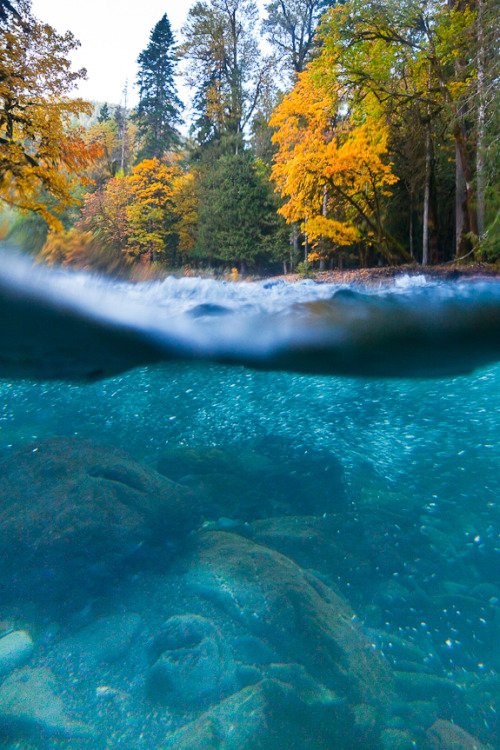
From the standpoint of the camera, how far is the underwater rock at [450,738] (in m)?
2.58

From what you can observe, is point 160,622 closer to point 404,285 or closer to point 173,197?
point 404,285

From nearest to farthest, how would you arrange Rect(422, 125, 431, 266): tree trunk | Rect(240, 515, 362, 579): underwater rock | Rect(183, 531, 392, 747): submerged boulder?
1. Rect(183, 531, 392, 747): submerged boulder
2. Rect(240, 515, 362, 579): underwater rock
3. Rect(422, 125, 431, 266): tree trunk

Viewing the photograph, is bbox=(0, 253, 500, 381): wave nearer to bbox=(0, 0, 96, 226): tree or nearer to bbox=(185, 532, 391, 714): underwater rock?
bbox=(0, 0, 96, 226): tree

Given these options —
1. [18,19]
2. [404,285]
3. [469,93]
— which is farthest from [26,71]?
[469,93]

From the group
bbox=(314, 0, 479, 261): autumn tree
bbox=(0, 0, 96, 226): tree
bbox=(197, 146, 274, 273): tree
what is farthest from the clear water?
bbox=(197, 146, 274, 273): tree

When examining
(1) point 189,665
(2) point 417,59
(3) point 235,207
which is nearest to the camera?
(1) point 189,665

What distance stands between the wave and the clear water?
44 cm

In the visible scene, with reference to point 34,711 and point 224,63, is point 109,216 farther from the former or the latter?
point 224,63

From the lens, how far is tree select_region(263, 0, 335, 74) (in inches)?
510

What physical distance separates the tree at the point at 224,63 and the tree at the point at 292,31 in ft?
2.15

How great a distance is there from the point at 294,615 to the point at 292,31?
16.4 metres

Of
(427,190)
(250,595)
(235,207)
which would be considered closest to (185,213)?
(235,207)

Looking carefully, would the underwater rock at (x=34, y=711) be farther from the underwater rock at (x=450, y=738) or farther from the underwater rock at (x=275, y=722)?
the underwater rock at (x=450, y=738)

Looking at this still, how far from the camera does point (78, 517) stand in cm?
377
